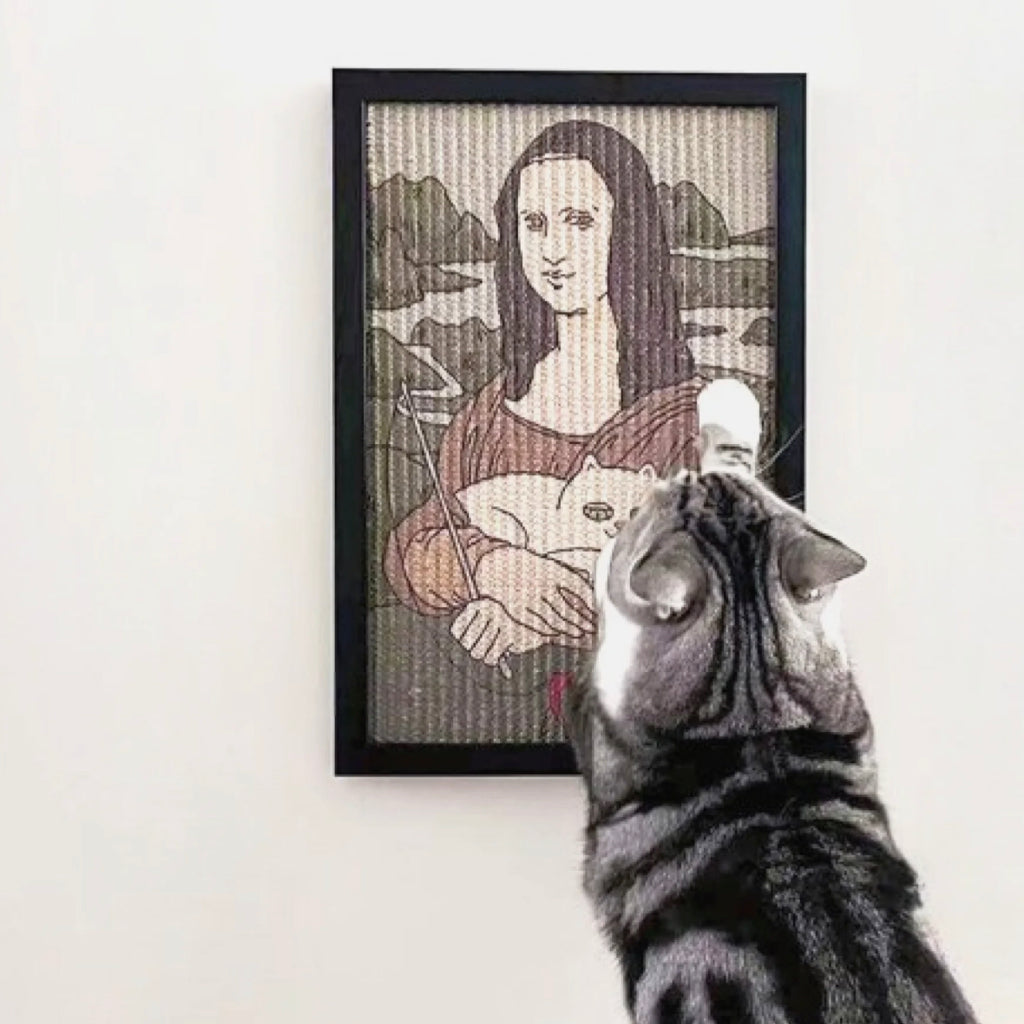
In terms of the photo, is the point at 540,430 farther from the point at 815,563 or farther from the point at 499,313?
the point at 815,563

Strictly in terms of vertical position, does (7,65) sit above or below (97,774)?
above

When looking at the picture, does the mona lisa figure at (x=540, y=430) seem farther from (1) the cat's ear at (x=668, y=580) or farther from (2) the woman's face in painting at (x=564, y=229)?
(1) the cat's ear at (x=668, y=580)

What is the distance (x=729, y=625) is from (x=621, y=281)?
1.32ft

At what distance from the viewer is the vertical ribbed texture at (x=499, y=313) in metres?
1.25

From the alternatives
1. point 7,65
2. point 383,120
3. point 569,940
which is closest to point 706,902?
point 569,940

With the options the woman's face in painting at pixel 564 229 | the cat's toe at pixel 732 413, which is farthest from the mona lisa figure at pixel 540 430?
the cat's toe at pixel 732 413

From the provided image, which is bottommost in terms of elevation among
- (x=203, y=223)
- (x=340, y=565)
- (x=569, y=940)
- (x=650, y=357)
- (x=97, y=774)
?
(x=569, y=940)

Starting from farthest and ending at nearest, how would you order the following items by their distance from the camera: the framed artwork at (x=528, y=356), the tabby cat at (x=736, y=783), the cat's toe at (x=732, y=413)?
the framed artwork at (x=528, y=356) < the cat's toe at (x=732, y=413) < the tabby cat at (x=736, y=783)

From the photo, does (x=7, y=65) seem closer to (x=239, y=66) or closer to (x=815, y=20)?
(x=239, y=66)

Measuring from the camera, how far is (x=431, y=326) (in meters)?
1.25

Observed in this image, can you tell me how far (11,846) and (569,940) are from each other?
425mm

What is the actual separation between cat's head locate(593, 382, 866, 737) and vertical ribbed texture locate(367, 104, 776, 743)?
0.95 ft

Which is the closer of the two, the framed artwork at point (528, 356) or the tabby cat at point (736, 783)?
the tabby cat at point (736, 783)

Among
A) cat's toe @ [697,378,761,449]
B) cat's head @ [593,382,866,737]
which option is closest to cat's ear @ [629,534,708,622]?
cat's head @ [593,382,866,737]
